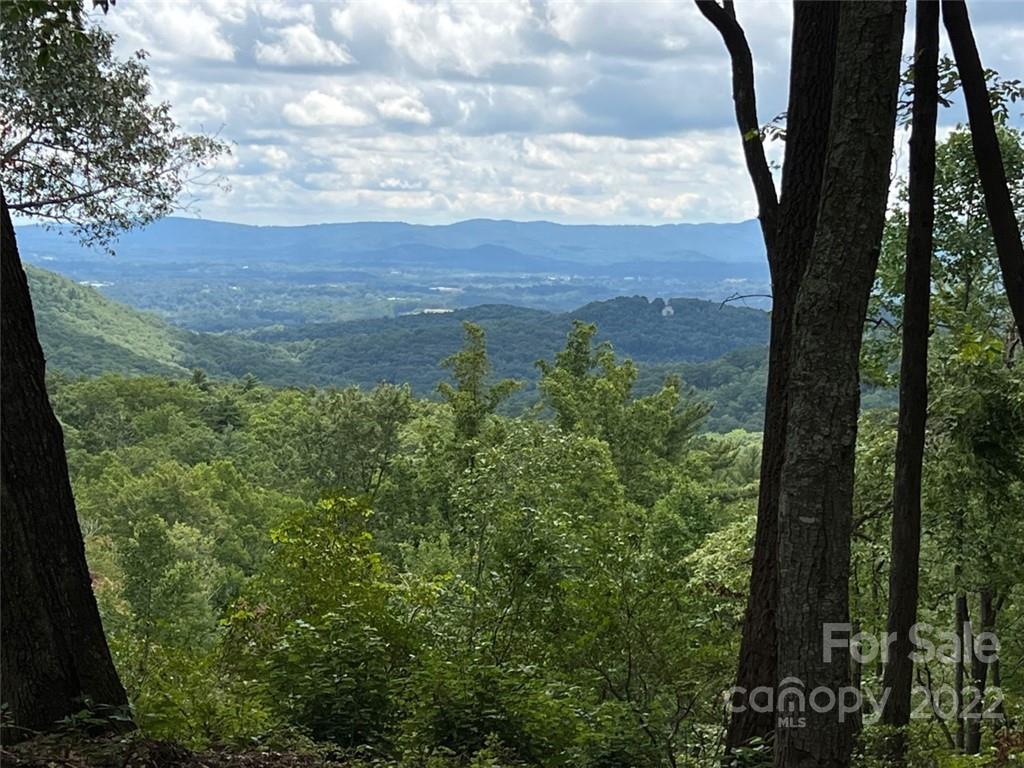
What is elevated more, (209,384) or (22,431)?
(22,431)

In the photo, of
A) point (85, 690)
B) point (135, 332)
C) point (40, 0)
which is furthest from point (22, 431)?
point (135, 332)

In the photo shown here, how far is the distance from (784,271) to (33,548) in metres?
3.22

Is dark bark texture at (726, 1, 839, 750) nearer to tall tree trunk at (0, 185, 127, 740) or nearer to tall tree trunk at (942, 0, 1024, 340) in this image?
tall tree trunk at (942, 0, 1024, 340)

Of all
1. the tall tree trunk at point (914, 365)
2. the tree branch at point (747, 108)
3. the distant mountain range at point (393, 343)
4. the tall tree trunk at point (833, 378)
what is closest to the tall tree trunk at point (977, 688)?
the tall tree trunk at point (914, 365)

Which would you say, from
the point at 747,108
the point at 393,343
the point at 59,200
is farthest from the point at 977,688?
the point at 393,343

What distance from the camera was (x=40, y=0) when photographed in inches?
130

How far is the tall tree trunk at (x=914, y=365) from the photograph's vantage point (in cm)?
439

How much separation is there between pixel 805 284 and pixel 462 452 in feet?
76.1

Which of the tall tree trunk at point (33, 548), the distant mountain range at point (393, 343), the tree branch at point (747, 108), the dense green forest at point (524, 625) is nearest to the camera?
the tall tree trunk at point (33, 548)

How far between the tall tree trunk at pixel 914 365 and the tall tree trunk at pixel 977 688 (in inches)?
128

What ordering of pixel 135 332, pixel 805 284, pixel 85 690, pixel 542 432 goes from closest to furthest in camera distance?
pixel 805 284 < pixel 85 690 < pixel 542 432 < pixel 135 332

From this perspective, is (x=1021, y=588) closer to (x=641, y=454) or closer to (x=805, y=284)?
(x=805, y=284)

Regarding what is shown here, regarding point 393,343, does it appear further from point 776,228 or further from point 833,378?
point 833,378

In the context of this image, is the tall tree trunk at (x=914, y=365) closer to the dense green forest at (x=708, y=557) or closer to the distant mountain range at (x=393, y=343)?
the dense green forest at (x=708, y=557)
